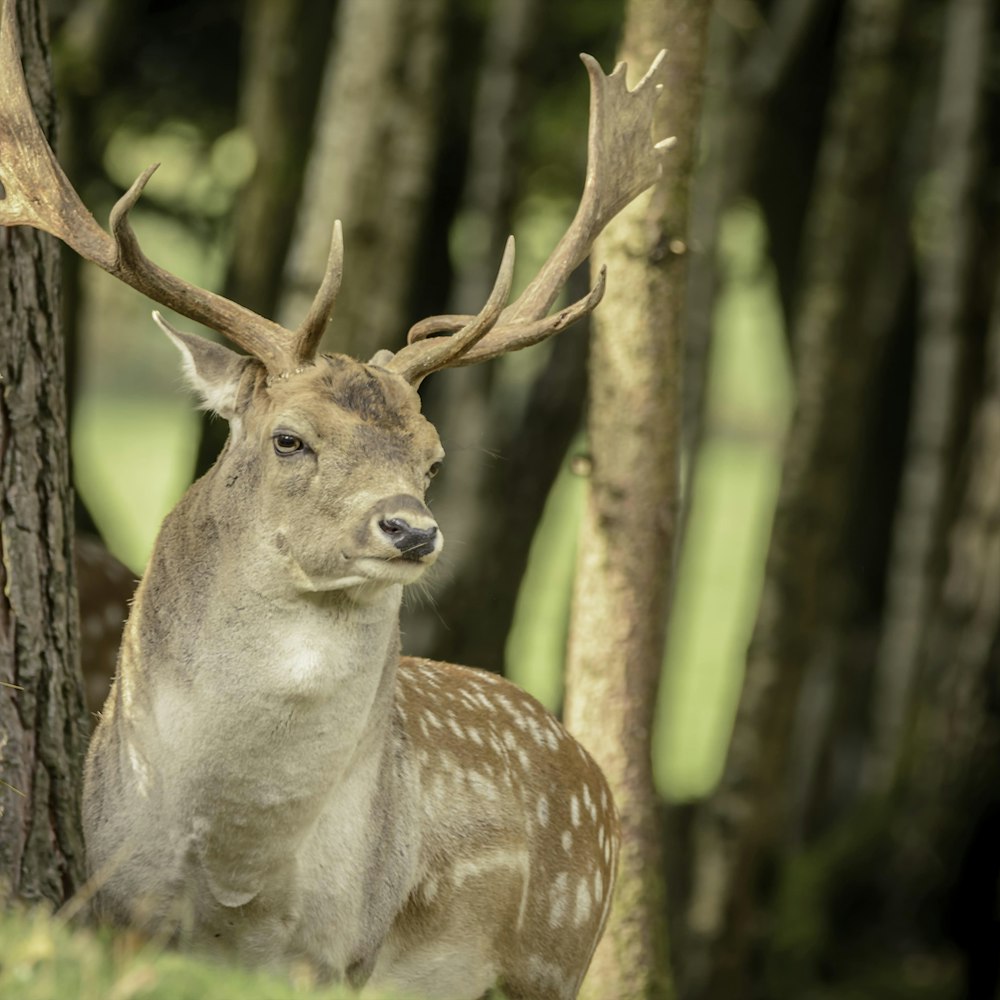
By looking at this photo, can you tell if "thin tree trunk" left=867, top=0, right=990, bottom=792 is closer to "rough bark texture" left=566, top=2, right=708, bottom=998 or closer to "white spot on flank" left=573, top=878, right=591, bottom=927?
"rough bark texture" left=566, top=2, right=708, bottom=998

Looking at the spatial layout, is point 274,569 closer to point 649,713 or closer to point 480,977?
point 480,977

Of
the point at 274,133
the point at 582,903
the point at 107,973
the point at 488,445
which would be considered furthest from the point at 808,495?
the point at 107,973

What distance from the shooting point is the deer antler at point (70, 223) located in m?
5.04

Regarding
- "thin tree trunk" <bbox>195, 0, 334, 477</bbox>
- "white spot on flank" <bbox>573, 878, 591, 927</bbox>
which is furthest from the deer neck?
"thin tree trunk" <bbox>195, 0, 334, 477</bbox>

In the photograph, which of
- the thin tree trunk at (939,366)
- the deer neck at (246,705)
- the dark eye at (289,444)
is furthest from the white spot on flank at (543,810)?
the thin tree trunk at (939,366)

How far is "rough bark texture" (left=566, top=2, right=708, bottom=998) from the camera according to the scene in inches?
255

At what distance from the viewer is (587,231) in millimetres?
5695

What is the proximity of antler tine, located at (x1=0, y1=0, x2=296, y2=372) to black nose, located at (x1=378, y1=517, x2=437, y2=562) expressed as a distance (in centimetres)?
65

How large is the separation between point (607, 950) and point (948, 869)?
14.0 ft

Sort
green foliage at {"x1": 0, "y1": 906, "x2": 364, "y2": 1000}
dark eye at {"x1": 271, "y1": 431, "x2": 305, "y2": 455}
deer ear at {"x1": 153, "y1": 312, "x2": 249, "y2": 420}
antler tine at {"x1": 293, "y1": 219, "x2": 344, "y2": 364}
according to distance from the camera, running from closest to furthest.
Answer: green foliage at {"x1": 0, "y1": 906, "x2": 364, "y2": 1000} → antler tine at {"x1": 293, "y1": 219, "x2": 344, "y2": 364} → dark eye at {"x1": 271, "y1": 431, "x2": 305, "y2": 455} → deer ear at {"x1": 153, "y1": 312, "x2": 249, "y2": 420}

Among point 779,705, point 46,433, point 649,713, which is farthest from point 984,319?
point 46,433

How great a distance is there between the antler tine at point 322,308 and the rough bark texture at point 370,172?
3.26 meters

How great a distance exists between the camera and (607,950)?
6605mm

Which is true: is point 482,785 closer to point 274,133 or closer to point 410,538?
point 410,538
